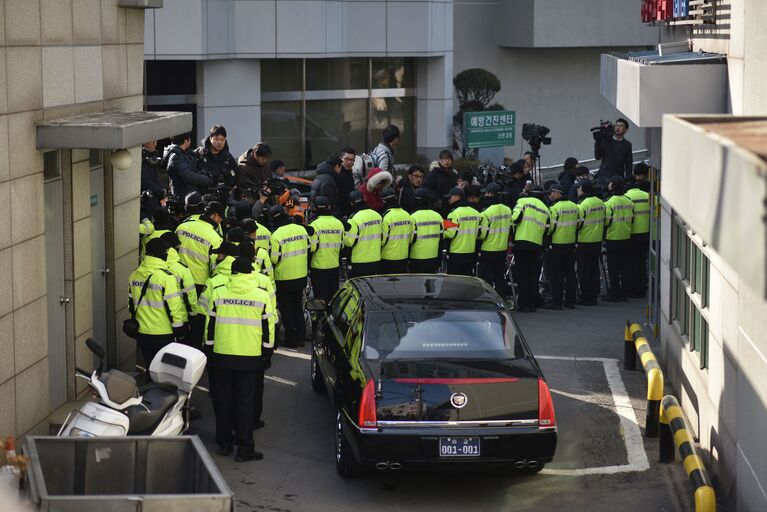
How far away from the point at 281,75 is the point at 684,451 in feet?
71.3

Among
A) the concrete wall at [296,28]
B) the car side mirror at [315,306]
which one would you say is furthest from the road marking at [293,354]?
the concrete wall at [296,28]

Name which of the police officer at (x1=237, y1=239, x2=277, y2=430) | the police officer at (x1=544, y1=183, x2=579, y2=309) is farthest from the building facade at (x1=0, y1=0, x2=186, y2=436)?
the police officer at (x1=544, y1=183, x2=579, y2=309)

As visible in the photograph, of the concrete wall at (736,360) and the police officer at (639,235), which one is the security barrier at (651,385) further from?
the police officer at (639,235)

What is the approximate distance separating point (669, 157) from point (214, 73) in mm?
22072

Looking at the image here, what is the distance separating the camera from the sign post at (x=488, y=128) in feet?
86.4

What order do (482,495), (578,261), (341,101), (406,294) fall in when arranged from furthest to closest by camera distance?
(341,101)
(578,261)
(406,294)
(482,495)

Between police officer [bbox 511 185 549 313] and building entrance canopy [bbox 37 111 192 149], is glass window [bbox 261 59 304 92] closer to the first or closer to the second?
police officer [bbox 511 185 549 313]

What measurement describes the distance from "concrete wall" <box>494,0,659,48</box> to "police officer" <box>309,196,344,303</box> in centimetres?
2224

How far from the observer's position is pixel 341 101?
3228 cm

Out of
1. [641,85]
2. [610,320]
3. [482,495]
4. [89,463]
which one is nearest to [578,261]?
[610,320]

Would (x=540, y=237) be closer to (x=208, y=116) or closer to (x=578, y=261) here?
(x=578, y=261)

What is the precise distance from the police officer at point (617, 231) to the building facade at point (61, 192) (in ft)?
24.2

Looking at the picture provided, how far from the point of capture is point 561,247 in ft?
61.7

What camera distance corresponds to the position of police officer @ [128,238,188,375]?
12406 mm
